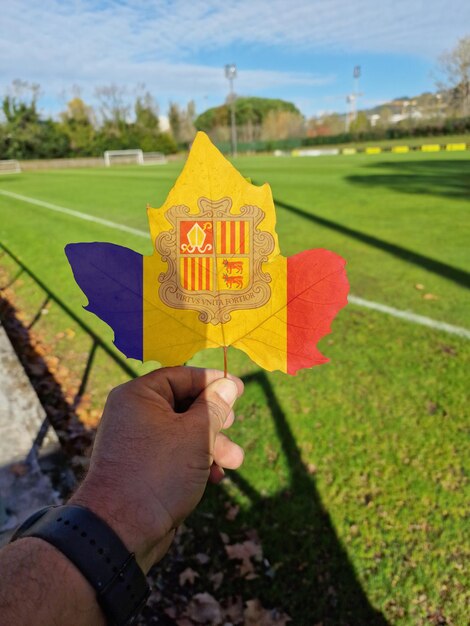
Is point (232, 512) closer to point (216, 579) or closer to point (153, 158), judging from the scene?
point (216, 579)

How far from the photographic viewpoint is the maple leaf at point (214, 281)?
1312 millimetres

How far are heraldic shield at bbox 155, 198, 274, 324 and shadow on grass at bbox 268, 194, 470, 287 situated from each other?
488 cm

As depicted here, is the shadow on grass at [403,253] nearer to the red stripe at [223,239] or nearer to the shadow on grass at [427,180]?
the shadow on grass at [427,180]

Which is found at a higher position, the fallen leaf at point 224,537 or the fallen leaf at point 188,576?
the fallen leaf at point 224,537

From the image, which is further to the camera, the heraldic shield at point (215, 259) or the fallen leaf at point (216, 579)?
the fallen leaf at point (216, 579)

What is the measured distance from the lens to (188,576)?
2479 millimetres

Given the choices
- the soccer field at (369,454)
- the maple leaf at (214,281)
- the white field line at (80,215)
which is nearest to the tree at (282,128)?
the white field line at (80,215)

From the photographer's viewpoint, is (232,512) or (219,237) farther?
(232,512)

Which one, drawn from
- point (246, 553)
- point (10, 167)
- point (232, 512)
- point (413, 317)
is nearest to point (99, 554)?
point (246, 553)

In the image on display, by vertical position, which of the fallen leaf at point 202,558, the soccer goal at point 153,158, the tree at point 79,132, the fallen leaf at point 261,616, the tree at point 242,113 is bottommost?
the fallen leaf at point 261,616

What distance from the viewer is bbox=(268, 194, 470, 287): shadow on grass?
5.70 m

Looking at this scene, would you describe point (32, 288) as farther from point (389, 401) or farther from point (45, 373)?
point (389, 401)

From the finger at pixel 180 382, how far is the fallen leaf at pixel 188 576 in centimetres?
150

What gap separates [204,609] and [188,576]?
0.19 m
